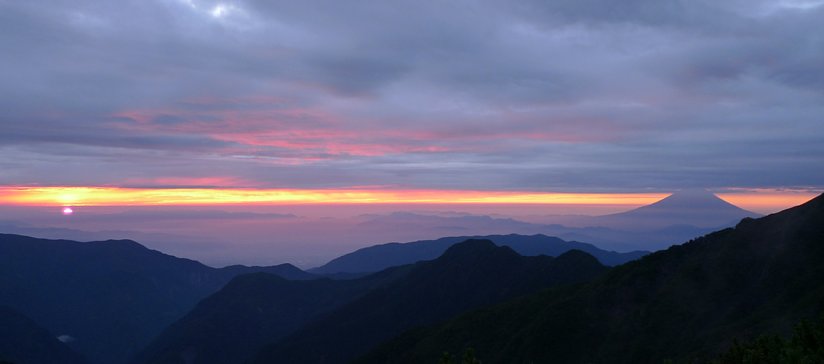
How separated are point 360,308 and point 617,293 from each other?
11548 centimetres

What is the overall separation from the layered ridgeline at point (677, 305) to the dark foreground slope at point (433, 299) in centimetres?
4463

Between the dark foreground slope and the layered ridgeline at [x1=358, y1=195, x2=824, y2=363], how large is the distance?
44.6 metres

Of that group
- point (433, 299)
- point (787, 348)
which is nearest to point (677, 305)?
point (787, 348)

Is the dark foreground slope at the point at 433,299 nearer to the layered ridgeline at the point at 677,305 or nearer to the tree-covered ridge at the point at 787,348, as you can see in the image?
the layered ridgeline at the point at 677,305

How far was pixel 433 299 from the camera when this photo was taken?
600 ft

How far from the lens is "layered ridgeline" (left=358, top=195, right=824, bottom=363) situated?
7762 cm

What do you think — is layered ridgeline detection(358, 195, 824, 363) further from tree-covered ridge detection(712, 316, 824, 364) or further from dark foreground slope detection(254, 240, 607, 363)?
tree-covered ridge detection(712, 316, 824, 364)

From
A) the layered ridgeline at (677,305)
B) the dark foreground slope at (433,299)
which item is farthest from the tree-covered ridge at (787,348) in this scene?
the dark foreground slope at (433,299)

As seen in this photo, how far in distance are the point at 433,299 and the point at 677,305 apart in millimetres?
101532

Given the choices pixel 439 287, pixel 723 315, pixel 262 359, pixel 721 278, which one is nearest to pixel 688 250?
pixel 721 278

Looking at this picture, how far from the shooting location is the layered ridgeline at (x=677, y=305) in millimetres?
77625

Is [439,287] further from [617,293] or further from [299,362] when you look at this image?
[617,293]

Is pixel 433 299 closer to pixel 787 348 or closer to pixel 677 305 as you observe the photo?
pixel 677 305

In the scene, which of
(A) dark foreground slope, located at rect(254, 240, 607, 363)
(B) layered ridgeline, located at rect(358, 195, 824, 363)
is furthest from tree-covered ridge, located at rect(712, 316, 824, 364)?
(A) dark foreground slope, located at rect(254, 240, 607, 363)
